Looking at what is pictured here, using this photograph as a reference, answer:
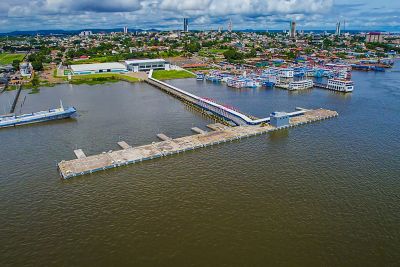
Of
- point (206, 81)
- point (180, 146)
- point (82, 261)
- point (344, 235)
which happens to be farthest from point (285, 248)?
point (206, 81)

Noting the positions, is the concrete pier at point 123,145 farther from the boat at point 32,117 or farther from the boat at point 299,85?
the boat at point 299,85

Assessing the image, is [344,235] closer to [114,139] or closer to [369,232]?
[369,232]

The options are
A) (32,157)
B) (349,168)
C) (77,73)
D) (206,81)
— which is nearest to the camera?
(349,168)

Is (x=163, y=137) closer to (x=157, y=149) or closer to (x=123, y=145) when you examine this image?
(x=157, y=149)

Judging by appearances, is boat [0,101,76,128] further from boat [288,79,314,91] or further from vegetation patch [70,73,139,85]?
boat [288,79,314,91]

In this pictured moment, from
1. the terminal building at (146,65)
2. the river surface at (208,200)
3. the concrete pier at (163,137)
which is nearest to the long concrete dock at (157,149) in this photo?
the river surface at (208,200)

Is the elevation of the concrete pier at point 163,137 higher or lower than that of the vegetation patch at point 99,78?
lower
